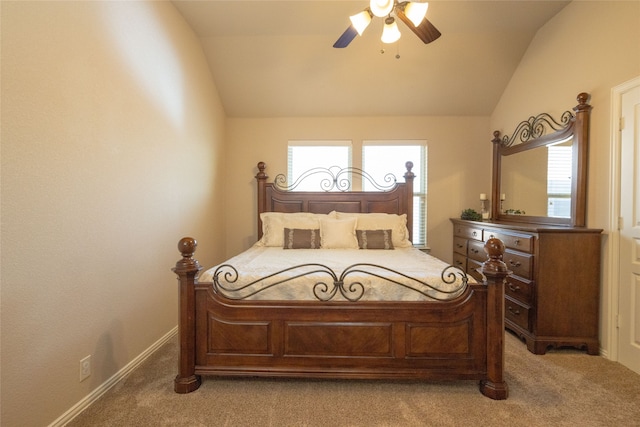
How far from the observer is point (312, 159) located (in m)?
4.19

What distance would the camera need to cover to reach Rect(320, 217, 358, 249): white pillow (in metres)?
3.27

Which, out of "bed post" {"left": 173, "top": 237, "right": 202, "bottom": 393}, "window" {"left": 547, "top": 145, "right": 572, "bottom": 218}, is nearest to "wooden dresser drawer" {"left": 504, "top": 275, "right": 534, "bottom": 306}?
"window" {"left": 547, "top": 145, "right": 572, "bottom": 218}

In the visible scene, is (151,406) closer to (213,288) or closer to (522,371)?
(213,288)

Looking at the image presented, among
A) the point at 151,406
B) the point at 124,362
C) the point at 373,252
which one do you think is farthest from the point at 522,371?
the point at 124,362

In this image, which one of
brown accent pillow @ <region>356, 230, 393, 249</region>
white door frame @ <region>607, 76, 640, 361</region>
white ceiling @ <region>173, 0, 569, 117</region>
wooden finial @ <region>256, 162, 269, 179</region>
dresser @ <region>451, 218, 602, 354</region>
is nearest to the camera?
white door frame @ <region>607, 76, 640, 361</region>

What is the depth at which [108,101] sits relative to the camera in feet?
6.45

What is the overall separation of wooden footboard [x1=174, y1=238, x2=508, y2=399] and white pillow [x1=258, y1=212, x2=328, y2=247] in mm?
1536

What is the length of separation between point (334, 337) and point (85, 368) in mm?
1511

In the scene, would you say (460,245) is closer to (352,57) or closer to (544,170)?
(544,170)

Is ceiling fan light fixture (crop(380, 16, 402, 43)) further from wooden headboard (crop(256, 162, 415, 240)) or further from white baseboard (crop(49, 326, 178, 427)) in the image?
white baseboard (crop(49, 326, 178, 427))

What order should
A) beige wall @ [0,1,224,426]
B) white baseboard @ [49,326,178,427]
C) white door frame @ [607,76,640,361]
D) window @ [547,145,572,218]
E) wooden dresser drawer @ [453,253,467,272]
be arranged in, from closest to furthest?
beige wall @ [0,1,224,426] → white baseboard @ [49,326,178,427] → white door frame @ [607,76,640,361] → window @ [547,145,572,218] → wooden dresser drawer @ [453,253,467,272]

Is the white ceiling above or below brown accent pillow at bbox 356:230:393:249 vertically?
above

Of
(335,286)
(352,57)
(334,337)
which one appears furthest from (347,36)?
(334,337)

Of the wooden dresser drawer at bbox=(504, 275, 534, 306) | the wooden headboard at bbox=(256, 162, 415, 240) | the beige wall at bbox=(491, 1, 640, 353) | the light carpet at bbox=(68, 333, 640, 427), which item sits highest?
the beige wall at bbox=(491, 1, 640, 353)
